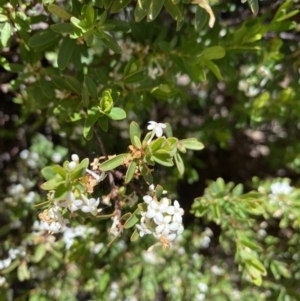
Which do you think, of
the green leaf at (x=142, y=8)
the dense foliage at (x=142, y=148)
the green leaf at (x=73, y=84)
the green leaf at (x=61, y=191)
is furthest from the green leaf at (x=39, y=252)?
the green leaf at (x=142, y=8)

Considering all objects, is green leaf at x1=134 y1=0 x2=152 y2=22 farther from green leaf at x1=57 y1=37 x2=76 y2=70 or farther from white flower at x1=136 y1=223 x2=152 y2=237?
white flower at x1=136 y1=223 x2=152 y2=237

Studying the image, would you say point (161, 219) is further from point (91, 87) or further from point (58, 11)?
point (58, 11)

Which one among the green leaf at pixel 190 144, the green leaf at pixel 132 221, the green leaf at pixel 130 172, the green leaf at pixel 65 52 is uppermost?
the green leaf at pixel 65 52

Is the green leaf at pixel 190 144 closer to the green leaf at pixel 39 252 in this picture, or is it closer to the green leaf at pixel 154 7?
the green leaf at pixel 154 7

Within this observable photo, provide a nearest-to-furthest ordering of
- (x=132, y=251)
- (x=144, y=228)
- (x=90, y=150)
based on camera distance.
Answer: (x=144, y=228), (x=90, y=150), (x=132, y=251)

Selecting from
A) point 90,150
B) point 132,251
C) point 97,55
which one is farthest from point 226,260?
point 97,55

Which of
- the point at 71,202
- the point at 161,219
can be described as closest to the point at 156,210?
the point at 161,219

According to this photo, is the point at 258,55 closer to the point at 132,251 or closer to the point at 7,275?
the point at 132,251
